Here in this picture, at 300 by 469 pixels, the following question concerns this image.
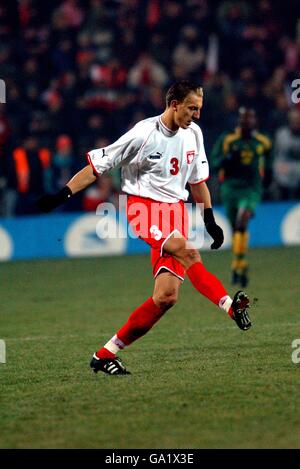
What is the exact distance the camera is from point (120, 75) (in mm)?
17953

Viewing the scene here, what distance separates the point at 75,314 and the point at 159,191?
368 centimetres

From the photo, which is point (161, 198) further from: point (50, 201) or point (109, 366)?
point (109, 366)

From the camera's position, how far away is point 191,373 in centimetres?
710

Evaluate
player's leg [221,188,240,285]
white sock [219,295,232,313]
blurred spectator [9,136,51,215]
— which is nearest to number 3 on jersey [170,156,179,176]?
white sock [219,295,232,313]

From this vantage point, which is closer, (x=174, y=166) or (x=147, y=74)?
(x=174, y=166)

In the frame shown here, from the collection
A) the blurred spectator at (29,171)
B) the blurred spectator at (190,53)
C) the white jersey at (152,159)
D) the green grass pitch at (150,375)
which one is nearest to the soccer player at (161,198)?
the white jersey at (152,159)

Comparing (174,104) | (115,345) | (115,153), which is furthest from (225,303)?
(174,104)

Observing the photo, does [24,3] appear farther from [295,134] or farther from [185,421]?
[185,421]

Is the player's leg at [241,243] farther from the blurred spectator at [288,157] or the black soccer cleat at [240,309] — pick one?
the black soccer cleat at [240,309]

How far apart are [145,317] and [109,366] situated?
44 cm

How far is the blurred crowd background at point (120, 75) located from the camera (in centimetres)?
1692

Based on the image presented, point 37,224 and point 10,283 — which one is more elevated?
point 37,224

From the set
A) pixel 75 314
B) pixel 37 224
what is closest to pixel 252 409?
pixel 75 314

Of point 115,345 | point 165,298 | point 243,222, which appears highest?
point 243,222
